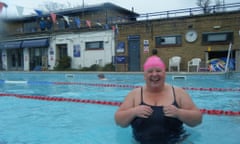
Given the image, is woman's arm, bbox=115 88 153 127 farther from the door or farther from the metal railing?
the door

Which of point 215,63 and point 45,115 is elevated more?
point 215,63

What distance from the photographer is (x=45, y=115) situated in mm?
5645

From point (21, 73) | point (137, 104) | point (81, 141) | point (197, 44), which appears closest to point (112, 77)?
point (197, 44)

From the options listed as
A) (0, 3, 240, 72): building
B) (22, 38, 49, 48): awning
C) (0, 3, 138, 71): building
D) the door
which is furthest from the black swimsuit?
(22, 38, 49, 48): awning

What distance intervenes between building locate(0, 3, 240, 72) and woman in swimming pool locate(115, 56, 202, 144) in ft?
34.1

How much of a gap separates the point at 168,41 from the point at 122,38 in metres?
3.78

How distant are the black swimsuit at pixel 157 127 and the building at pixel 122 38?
10.5 metres

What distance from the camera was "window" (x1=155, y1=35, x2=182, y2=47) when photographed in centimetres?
1650

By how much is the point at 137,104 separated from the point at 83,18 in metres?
21.8

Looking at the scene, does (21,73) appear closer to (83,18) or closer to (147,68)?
(83,18)

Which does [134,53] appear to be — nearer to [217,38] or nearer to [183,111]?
[217,38]

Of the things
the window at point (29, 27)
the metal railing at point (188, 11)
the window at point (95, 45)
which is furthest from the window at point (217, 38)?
the window at point (29, 27)

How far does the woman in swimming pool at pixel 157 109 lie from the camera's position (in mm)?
2543

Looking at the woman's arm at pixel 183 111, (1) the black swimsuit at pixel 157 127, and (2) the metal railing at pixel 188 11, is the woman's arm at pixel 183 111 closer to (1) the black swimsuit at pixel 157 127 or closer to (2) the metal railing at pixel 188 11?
(1) the black swimsuit at pixel 157 127
